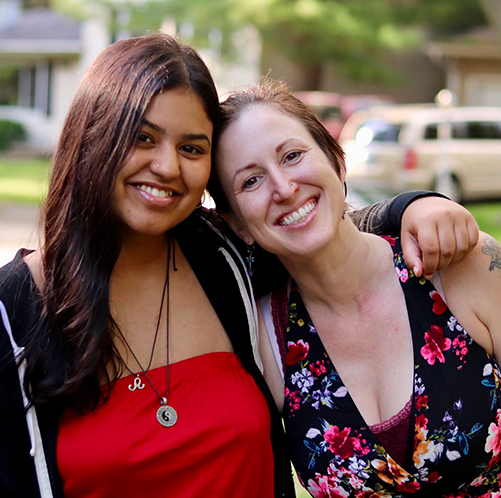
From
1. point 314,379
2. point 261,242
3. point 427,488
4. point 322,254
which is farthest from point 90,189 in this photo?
point 427,488

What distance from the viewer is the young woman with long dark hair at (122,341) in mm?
2143

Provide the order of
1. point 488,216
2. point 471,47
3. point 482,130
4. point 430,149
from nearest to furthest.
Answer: point 488,216 → point 430,149 → point 482,130 → point 471,47

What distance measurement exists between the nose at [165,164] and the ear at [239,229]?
440 millimetres

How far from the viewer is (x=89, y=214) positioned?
2.25 m

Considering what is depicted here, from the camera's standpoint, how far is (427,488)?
90.4 inches

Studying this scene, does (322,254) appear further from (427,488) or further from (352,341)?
(427,488)

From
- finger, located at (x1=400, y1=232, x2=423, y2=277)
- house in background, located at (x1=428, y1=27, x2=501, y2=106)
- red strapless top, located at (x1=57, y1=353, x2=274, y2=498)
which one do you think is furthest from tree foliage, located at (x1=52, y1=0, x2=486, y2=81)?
red strapless top, located at (x1=57, y1=353, x2=274, y2=498)

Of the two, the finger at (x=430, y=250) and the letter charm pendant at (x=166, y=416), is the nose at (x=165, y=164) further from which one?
the finger at (x=430, y=250)

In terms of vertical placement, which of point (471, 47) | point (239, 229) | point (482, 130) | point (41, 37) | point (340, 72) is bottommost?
point (482, 130)

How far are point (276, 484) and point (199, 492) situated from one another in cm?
35

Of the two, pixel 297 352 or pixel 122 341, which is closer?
pixel 122 341

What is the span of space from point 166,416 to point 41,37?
31387 mm

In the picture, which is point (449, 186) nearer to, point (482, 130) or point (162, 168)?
point (482, 130)

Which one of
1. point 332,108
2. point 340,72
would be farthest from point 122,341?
point 340,72
